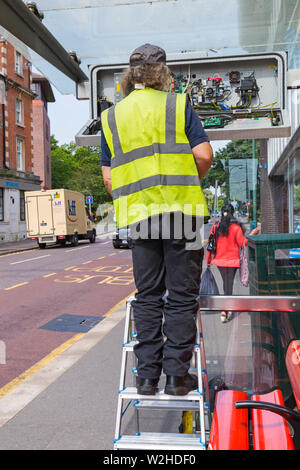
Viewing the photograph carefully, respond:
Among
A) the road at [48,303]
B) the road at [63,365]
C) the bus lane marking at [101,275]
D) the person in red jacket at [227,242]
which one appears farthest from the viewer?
the bus lane marking at [101,275]

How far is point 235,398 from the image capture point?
92.0 inches

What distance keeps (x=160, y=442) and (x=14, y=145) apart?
110ft

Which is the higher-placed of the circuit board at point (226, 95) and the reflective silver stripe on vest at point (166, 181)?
the circuit board at point (226, 95)

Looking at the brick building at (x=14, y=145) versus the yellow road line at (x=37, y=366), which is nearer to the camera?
the yellow road line at (x=37, y=366)

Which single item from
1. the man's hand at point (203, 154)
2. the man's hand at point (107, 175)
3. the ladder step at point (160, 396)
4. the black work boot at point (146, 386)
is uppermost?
the man's hand at point (203, 154)

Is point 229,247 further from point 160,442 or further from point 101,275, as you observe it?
point 101,275

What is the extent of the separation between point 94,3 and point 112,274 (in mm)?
10358

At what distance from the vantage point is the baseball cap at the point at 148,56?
2.36 metres

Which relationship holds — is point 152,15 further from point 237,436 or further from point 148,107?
point 237,436

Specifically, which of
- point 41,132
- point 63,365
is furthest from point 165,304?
point 41,132

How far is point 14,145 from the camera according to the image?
109ft

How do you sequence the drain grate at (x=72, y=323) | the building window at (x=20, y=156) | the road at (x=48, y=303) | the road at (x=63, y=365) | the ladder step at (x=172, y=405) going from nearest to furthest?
the ladder step at (x=172, y=405) < the road at (x=63, y=365) < the road at (x=48, y=303) < the drain grate at (x=72, y=323) < the building window at (x=20, y=156)


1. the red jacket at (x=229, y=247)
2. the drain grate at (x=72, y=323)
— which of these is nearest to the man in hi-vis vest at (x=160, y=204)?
the drain grate at (x=72, y=323)

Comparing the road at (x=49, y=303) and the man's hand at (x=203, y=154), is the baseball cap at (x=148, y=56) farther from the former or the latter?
the road at (x=49, y=303)
